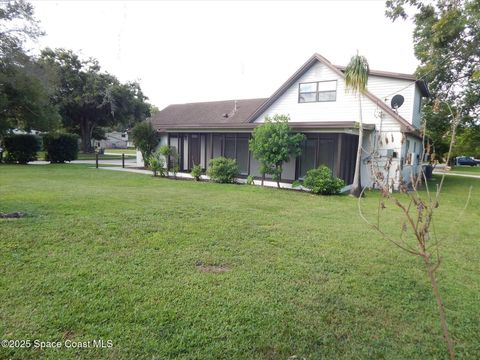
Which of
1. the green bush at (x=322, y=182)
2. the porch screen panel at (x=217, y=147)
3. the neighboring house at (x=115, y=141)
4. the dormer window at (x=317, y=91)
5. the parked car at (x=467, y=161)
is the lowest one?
the green bush at (x=322, y=182)

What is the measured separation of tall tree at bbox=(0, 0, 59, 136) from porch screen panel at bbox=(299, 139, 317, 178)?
1685 centimetres

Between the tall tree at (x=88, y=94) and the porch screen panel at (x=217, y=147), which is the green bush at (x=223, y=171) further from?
the tall tree at (x=88, y=94)

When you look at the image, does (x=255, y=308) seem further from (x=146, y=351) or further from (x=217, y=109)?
(x=217, y=109)

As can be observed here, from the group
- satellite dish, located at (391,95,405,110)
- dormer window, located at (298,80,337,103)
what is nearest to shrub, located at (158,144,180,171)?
dormer window, located at (298,80,337,103)

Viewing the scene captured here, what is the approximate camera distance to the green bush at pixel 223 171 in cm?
1334

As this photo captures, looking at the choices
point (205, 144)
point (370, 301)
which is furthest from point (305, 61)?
point (370, 301)

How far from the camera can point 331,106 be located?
13938mm

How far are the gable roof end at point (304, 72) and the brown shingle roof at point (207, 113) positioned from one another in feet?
5.90

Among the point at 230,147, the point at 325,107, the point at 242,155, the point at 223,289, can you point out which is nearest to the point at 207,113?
the point at 230,147

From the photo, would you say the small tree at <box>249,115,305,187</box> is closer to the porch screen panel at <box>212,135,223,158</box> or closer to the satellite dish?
the satellite dish

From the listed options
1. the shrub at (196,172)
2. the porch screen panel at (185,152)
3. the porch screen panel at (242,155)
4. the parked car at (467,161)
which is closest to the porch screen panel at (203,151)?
the porch screen panel at (185,152)

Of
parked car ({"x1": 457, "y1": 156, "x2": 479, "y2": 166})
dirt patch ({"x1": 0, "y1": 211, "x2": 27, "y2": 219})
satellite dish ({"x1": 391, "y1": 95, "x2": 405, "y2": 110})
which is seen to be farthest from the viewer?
parked car ({"x1": 457, "y1": 156, "x2": 479, "y2": 166})

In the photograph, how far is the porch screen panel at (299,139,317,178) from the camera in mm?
14438

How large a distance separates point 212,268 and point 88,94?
100 feet
